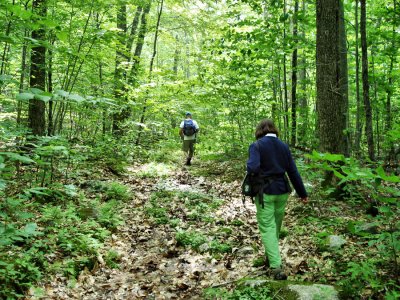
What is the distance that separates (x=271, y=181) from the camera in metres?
4.85

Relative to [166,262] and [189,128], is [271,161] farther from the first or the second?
[189,128]

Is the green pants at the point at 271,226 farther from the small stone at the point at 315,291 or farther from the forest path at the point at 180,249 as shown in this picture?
the small stone at the point at 315,291

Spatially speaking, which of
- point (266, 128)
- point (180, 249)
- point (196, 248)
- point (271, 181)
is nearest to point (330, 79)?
point (266, 128)

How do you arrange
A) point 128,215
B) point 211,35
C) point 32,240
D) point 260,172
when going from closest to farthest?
point 260,172 < point 32,240 < point 128,215 < point 211,35

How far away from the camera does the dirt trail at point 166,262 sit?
4.79 m

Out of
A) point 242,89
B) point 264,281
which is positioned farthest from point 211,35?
point 264,281

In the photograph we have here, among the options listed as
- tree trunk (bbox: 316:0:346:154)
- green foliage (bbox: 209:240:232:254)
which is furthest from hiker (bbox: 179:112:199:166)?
green foliage (bbox: 209:240:232:254)

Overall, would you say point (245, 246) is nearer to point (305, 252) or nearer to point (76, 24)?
point (305, 252)

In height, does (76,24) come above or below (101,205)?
above

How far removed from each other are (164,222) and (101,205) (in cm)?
149

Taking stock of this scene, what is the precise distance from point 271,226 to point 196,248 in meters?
1.86

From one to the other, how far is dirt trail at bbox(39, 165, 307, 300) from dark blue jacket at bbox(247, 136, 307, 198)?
1.23 meters

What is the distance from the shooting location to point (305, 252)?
17.7ft

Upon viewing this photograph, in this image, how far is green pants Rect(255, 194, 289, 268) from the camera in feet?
15.4
